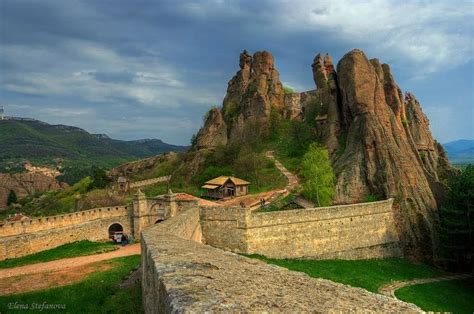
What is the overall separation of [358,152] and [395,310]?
134 feet

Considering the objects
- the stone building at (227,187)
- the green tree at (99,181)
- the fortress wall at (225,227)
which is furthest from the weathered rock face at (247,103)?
the fortress wall at (225,227)

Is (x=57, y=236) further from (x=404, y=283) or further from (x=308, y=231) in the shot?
(x=404, y=283)

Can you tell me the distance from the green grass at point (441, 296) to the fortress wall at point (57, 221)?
2774 cm

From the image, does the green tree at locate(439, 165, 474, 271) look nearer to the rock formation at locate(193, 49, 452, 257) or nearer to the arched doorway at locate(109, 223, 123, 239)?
the rock formation at locate(193, 49, 452, 257)

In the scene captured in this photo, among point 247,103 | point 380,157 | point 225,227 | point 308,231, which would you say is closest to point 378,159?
point 380,157

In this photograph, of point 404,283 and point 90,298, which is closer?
point 90,298

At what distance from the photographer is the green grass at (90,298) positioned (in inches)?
593

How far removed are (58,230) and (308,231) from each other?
21813 millimetres

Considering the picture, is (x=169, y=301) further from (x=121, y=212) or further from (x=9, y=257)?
(x=121, y=212)

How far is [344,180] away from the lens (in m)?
43.6

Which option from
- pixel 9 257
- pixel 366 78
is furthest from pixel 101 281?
pixel 366 78

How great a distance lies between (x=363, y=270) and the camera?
3128 centimetres

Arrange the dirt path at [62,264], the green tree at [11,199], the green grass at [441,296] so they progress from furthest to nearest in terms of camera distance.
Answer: the green tree at [11,199], the green grass at [441,296], the dirt path at [62,264]

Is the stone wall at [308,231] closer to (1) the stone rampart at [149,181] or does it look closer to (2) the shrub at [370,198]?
(2) the shrub at [370,198]
